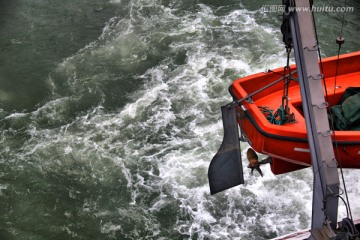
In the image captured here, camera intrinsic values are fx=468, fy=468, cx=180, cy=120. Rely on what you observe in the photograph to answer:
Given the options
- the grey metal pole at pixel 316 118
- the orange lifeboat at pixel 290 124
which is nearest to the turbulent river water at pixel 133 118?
the orange lifeboat at pixel 290 124

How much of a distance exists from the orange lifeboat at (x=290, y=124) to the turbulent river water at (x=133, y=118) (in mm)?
1952

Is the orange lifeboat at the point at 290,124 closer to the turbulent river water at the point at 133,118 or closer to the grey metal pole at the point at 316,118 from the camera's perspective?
the grey metal pole at the point at 316,118

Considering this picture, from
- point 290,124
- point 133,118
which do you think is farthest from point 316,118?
point 133,118

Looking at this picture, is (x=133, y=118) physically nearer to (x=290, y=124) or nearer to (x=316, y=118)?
(x=290, y=124)

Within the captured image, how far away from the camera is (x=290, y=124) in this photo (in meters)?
5.30

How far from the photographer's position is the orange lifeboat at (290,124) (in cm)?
490

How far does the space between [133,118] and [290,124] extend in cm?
396

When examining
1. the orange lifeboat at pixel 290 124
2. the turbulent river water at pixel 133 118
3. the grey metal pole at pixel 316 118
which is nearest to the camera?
the grey metal pole at pixel 316 118

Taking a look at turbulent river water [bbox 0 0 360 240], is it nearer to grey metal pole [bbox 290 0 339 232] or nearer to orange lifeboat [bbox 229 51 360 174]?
orange lifeboat [bbox 229 51 360 174]

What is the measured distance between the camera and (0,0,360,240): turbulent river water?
6.98 meters

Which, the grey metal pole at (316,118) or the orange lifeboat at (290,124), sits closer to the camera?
the grey metal pole at (316,118)

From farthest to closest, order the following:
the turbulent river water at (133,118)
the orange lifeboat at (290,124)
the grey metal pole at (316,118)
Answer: the turbulent river water at (133,118) → the orange lifeboat at (290,124) → the grey metal pole at (316,118)

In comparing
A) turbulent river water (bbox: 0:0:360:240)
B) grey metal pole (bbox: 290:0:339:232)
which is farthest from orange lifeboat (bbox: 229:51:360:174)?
turbulent river water (bbox: 0:0:360:240)

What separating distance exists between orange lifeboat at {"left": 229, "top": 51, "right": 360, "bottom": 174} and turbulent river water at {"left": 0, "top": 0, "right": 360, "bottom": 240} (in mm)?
1952
